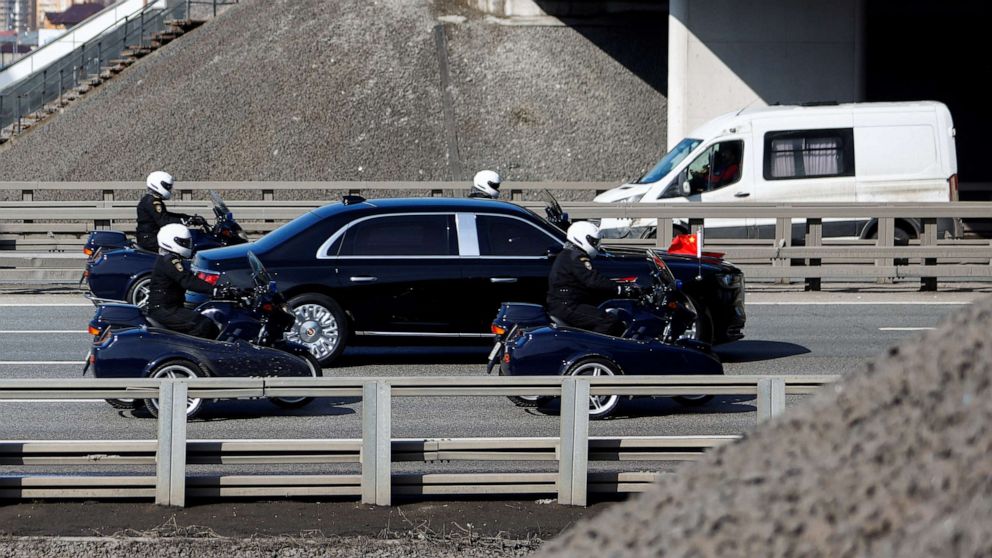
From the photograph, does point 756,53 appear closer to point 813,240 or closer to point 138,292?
point 813,240

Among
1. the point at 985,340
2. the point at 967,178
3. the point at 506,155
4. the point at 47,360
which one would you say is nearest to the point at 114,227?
the point at 47,360

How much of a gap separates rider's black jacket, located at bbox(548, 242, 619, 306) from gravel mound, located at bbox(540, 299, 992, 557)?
978 centimetres

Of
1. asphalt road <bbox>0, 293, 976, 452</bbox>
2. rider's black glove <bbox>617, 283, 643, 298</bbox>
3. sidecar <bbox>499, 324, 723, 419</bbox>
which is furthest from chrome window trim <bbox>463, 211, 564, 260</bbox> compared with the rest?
sidecar <bbox>499, 324, 723, 419</bbox>

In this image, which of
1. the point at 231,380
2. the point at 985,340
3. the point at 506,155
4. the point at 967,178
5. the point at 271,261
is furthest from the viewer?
the point at 967,178

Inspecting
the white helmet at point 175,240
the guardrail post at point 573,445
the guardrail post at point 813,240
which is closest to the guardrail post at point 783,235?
the guardrail post at point 813,240

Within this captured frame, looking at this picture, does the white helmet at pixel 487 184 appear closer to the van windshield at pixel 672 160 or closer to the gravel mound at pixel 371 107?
the van windshield at pixel 672 160

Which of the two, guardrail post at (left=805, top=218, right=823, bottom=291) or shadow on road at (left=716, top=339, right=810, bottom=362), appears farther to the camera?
guardrail post at (left=805, top=218, right=823, bottom=291)

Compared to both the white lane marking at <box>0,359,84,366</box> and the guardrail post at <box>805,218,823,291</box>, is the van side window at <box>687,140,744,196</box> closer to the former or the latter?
the guardrail post at <box>805,218,823,291</box>

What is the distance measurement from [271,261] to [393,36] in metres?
26.3

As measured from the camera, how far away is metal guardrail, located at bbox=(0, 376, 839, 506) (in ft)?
24.8

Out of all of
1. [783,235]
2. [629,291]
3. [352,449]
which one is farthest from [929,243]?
[352,449]

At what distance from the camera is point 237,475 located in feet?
25.9

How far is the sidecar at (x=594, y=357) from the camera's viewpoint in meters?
10.4

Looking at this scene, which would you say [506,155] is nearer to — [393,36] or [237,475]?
[393,36]
